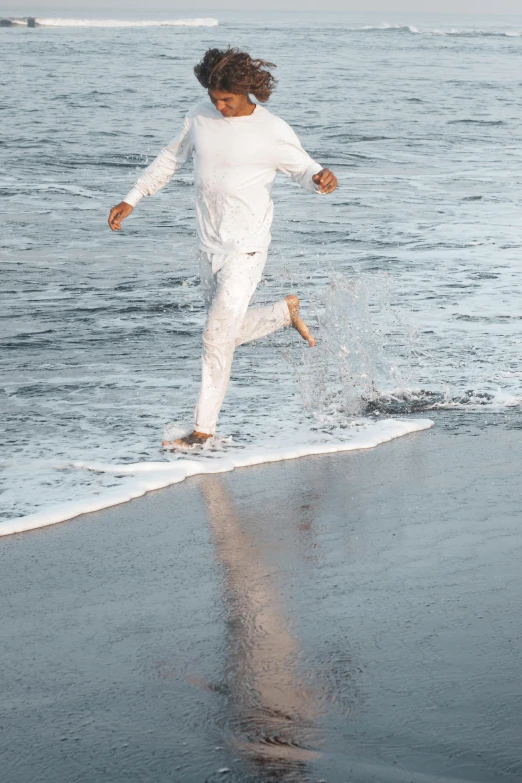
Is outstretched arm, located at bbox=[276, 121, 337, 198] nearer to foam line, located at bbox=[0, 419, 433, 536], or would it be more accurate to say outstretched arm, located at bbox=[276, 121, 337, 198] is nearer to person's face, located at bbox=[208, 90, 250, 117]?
person's face, located at bbox=[208, 90, 250, 117]

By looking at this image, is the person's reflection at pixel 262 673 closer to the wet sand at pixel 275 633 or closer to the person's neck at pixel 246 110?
the wet sand at pixel 275 633

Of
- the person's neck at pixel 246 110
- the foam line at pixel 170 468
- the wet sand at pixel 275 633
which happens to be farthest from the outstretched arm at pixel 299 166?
the wet sand at pixel 275 633

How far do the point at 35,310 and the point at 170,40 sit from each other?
5925 cm

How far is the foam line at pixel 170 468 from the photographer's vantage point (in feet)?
15.7

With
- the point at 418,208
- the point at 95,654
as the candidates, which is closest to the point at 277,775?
the point at 95,654

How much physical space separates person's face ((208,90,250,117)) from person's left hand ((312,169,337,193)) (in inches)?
19.0

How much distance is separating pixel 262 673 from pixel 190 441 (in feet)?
8.37

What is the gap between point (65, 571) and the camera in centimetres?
420

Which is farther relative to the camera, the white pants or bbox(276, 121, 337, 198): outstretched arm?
the white pants

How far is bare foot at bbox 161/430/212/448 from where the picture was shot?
5.76 meters

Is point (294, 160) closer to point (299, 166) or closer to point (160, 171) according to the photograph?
point (299, 166)

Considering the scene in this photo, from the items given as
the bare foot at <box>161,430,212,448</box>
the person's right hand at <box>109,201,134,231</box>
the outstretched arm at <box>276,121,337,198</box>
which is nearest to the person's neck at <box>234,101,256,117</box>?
the outstretched arm at <box>276,121,337,198</box>

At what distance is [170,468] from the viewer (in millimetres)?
5426

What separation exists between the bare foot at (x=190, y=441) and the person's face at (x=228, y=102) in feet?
5.26
